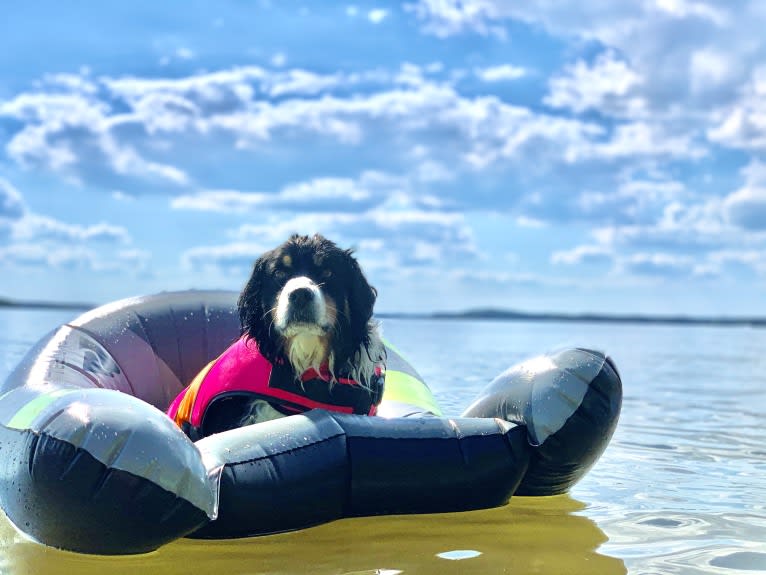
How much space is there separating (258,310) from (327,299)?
41cm

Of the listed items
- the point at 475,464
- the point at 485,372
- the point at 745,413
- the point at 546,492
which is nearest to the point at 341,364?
the point at 475,464

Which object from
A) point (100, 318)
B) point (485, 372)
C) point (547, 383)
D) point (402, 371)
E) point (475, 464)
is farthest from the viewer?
point (485, 372)

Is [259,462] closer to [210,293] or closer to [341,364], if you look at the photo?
[341,364]

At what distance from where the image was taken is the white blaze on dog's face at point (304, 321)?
435 centimetres

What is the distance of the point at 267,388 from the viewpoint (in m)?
4.46

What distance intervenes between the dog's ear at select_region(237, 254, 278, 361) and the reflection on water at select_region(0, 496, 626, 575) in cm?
100

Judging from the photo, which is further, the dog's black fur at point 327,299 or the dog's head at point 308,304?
the dog's black fur at point 327,299

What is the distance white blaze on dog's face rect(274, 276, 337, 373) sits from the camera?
4.35 metres

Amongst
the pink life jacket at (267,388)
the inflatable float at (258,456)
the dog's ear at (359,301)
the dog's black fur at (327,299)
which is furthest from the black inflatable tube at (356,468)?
the dog's ear at (359,301)

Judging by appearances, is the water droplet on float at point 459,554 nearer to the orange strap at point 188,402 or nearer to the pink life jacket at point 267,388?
the pink life jacket at point 267,388

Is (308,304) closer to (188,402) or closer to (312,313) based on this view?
(312,313)

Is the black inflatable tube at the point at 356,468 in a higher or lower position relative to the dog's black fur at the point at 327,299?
lower

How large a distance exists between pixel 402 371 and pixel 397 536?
2376 millimetres

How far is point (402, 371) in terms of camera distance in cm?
623
